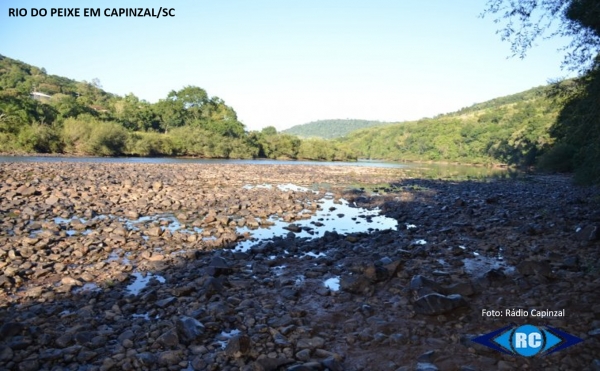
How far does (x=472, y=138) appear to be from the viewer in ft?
443

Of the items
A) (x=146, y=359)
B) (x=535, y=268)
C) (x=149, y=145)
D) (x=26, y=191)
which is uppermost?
(x=149, y=145)

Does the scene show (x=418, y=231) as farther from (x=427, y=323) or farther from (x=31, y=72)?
(x=31, y=72)

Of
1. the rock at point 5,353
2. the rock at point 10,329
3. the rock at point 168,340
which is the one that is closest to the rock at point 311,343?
the rock at point 168,340

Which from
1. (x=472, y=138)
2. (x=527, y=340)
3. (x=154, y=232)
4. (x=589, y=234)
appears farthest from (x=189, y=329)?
(x=472, y=138)

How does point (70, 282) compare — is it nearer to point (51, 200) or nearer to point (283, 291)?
point (283, 291)

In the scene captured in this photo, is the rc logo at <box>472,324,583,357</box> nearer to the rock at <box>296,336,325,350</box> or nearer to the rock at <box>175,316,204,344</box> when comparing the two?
the rock at <box>296,336,325,350</box>

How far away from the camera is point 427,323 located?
4.85m

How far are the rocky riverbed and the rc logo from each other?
0.13 metres

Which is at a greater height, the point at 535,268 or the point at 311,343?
the point at 535,268

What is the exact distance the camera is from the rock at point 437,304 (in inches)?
199

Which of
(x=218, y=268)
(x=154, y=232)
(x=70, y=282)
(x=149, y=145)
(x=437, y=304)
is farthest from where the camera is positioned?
(x=149, y=145)

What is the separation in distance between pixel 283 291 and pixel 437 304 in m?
2.65

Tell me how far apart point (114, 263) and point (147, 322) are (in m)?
3.36

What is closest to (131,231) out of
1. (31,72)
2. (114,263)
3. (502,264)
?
(114,263)
